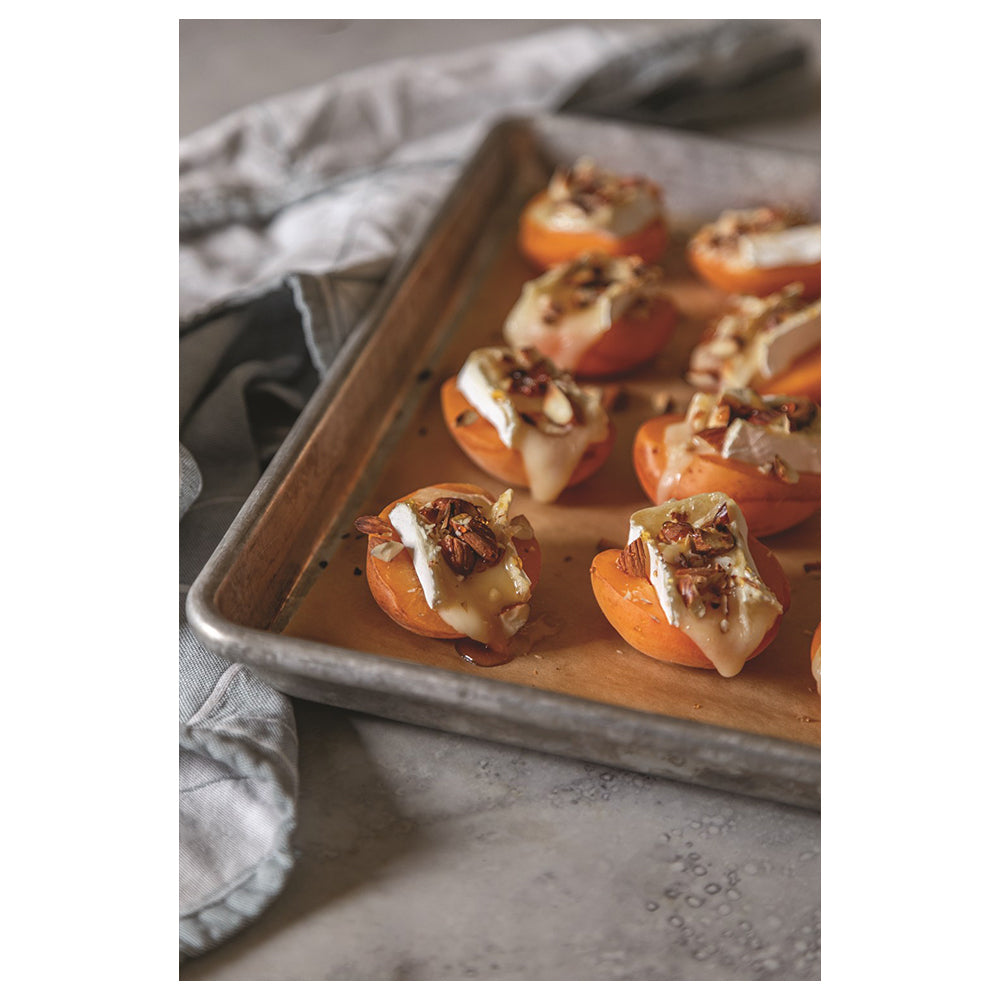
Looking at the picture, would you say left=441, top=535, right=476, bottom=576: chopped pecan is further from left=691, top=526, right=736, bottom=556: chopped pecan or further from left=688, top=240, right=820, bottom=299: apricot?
left=688, top=240, right=820, bottom=299: apricot

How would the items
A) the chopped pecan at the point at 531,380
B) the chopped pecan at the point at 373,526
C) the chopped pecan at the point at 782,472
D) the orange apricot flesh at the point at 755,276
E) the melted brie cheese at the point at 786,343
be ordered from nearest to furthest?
the chopped pecan at the point at 373,526 < the chopped pecan at the point at 782,472 < the chopped pecan at the point at 531,380 < the melted brie cheese at the point at 786,343 < the orange apricot flesh at the point at 755,276

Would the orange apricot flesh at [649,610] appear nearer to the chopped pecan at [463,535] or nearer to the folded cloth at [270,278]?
the chopped pecan at [463,535]

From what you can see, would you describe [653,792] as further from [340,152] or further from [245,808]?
[340,152]

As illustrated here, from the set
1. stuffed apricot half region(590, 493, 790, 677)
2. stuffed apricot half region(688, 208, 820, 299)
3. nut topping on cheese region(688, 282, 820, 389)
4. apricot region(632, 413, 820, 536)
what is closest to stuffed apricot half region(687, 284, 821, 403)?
nut topping on cheese region(688, 282, 820, 389)

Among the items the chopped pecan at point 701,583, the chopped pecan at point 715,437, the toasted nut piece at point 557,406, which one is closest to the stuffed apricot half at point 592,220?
the toasted nut piece at point 557,406

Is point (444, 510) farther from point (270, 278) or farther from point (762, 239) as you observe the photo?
point (762, 239)
